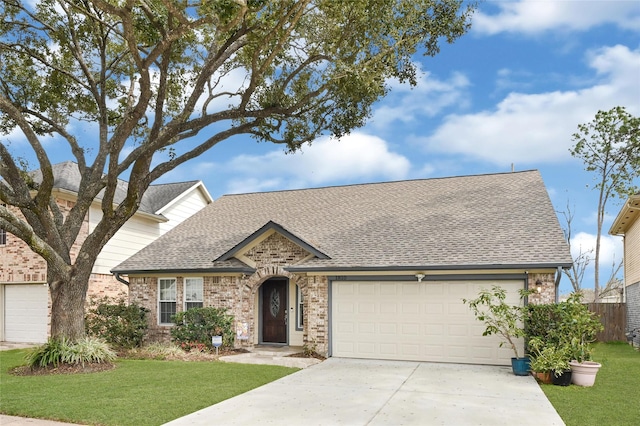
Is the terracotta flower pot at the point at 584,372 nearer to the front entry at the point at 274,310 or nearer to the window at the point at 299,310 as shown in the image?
the window at the point at 299,310

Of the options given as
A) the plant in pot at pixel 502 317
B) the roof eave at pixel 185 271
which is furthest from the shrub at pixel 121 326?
the plant in pot at pixel 502 317

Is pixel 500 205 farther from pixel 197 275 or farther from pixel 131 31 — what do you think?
pixel 131 31

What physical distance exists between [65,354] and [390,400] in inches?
324

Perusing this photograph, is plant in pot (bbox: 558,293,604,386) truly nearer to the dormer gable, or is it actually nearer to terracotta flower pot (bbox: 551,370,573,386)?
terracotta flower pot (bbox: 551,370,573,386)

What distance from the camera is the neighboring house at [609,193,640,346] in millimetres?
19172

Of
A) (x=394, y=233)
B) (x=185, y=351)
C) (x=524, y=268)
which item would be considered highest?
(x=394, y=233)

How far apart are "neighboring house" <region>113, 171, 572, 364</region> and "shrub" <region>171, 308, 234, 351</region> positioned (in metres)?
0.48

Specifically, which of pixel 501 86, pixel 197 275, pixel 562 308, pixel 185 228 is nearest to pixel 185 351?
pixel 197 275

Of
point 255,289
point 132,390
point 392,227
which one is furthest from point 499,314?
point 132,390

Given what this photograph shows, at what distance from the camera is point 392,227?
1664cm

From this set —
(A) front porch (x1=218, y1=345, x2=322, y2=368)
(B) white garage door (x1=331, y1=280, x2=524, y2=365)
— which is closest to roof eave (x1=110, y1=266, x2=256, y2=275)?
(A) front porch (x1=218, y1=345, x2=322, y2=368)

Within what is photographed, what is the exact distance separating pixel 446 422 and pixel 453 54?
9.89m

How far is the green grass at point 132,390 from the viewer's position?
8672mm

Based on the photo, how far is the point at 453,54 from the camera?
14.6 m
